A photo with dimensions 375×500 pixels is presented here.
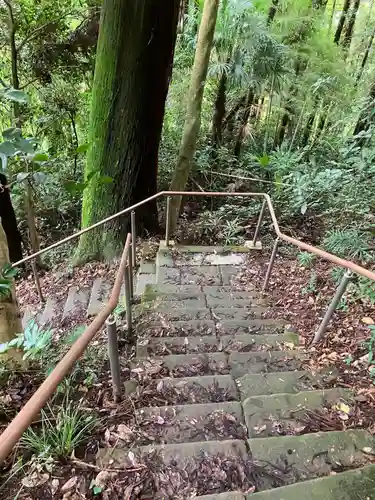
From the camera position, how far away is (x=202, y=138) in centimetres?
796

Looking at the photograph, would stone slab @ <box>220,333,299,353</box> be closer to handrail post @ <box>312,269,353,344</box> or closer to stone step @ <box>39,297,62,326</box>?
handrail post @ <box>312,269,353,344</box>

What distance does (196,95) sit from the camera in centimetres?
515

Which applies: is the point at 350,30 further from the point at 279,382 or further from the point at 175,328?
the point at 279,382

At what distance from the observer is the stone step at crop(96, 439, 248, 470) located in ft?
5.29

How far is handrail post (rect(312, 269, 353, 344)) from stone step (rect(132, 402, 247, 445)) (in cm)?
104

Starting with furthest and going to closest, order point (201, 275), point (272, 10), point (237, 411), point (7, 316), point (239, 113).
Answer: point (239, 113) < point (272, 10) < point (201, 275) < point (7, 316) < point (237, 411)

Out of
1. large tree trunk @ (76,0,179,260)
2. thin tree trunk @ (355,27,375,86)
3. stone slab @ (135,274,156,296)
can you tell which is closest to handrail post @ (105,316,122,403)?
stone slab @ (135,274,156,296)

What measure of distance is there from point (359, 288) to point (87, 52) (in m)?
5.69

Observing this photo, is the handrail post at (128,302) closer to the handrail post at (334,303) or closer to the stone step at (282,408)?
the stone step at (282,408)

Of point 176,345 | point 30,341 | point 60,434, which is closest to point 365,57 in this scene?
point 176,345

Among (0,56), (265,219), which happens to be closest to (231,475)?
(265,219)

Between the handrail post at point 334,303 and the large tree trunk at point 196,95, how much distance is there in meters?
3.23

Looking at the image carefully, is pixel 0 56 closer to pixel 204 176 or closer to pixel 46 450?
pixel 204 176

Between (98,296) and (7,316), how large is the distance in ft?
5.68
